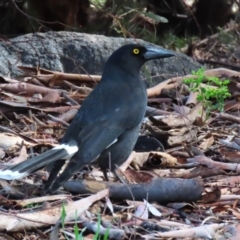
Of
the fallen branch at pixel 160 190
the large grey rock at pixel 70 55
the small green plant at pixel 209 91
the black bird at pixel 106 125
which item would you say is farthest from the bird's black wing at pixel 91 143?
the large grey rock at pixel 70 55

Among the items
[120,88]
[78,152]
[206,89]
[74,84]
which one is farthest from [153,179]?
[74,84]

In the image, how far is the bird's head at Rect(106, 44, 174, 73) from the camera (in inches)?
213

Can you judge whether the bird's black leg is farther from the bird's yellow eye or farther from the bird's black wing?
the bird's yellow eye

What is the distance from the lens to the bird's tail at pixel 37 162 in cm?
403

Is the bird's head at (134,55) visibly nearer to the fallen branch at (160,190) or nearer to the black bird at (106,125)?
the black bird at (106,125)

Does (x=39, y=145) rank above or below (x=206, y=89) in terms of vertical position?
below

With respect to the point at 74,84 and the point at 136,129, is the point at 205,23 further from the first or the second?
the point at 136,129

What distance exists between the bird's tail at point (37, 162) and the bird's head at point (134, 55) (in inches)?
43.8

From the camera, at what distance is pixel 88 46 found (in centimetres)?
716

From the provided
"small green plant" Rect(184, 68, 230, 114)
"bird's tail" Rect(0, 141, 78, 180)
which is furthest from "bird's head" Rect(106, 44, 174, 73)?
"bird's tail" Rect(0, 141, 78, 180)

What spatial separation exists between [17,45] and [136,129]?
7.95 ft

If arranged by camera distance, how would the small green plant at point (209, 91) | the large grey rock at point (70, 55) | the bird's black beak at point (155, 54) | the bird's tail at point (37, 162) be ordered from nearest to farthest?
the bird's tail at point (37, 162) < the bird's black beak at point (155, 54) < the small green plant at point (209, 91) < the large grey rock at point (70, 55)

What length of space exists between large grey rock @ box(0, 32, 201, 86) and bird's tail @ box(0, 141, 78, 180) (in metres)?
2.59

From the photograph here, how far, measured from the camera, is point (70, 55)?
706 cm
